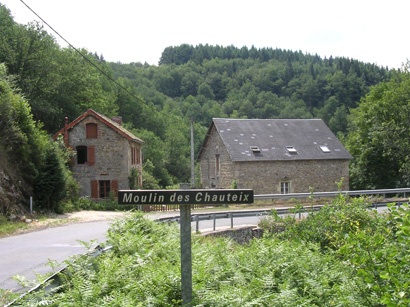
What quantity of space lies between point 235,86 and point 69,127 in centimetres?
9249

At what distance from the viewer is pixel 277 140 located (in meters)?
37.6

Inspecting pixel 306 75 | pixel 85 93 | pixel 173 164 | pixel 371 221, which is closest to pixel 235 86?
pixel 306 75

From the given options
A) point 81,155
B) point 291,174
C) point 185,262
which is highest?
point 81,155

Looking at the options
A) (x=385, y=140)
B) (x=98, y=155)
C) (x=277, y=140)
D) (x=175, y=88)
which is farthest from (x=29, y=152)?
(x=175, y=88)

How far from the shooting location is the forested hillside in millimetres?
40156

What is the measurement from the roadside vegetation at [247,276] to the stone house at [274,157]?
25.7 metres

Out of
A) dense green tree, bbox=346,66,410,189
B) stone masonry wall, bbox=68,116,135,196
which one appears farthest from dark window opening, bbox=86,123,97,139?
dense green tree, bbox=346,66,410,189

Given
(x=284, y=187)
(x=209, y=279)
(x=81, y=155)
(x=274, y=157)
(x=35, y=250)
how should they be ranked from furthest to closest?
1. (x=284, y=187)
2. (x=274, y=157)
3. (x=81, y=155)
4. (x=35, y=250)
5. (x=209, y=279)

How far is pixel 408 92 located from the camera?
41.5 meters

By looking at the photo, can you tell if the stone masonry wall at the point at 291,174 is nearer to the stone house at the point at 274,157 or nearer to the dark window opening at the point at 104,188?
the stone house at the point at 274,157

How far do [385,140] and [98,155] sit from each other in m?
25.2

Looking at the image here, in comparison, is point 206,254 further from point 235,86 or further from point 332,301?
point 235,86

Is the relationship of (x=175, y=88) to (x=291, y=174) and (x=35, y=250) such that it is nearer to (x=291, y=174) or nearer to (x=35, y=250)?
(x=291, y=174)

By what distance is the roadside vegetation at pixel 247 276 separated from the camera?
200 inches
